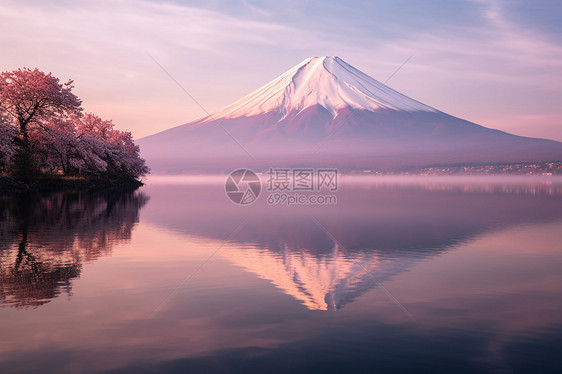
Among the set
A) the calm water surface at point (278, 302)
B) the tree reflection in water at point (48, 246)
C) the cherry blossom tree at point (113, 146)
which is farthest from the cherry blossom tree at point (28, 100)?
the calm water surface at point (278, 302)

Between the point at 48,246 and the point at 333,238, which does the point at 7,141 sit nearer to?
the point at 48,246

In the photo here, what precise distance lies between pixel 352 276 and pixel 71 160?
5270cm

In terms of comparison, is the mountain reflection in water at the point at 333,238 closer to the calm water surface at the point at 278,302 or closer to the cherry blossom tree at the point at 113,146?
the calm water surface at the point at 278,302

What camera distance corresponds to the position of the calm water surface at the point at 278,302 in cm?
719

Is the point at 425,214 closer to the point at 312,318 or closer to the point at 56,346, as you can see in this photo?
the point at 312,318

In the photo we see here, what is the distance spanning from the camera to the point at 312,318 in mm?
8977

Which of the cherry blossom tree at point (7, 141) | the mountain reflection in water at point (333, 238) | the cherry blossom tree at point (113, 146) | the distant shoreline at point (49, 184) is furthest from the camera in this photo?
the cherry blossom tree at point (113, 146)

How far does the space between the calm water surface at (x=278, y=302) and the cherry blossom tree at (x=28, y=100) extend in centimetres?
3363

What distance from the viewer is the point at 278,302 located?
10.1 m

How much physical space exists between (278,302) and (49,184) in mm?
51215

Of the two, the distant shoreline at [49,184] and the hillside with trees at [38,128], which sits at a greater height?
the hillside with trees at [38,128]

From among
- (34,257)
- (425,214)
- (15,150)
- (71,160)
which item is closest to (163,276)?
(34,257)

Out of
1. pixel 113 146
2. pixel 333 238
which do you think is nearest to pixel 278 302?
pixel 333 238

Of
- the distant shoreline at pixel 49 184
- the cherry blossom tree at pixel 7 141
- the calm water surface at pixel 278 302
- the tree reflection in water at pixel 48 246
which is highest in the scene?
the cherry blossom tree at pixel 7 141
